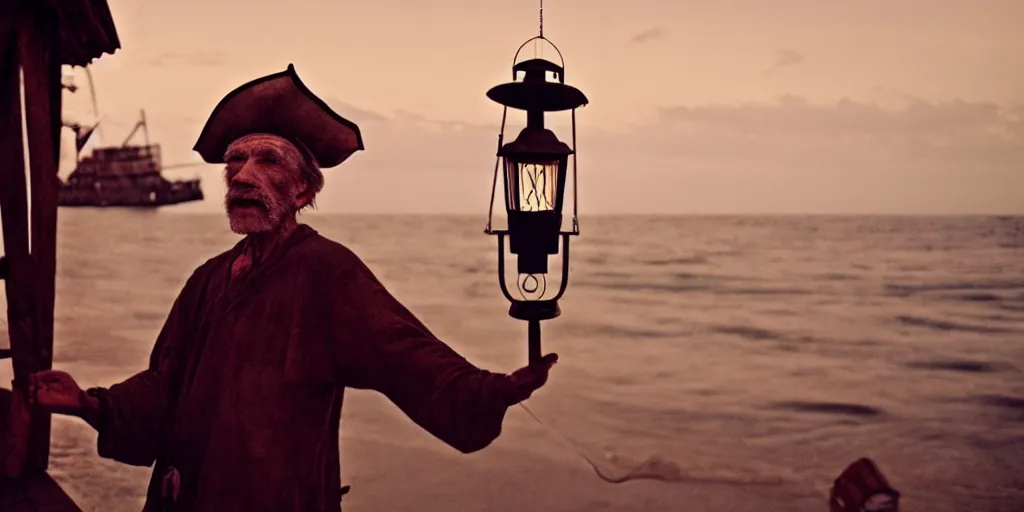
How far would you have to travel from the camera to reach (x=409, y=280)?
25125mm

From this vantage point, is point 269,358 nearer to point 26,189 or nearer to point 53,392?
point 53,392

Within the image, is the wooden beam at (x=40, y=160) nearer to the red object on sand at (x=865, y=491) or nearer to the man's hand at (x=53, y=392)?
the man's hand at (x=53, y=392)

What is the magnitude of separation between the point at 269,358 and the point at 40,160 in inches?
45.4

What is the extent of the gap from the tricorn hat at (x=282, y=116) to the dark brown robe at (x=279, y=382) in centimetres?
25

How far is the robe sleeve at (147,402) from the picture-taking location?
222 cm

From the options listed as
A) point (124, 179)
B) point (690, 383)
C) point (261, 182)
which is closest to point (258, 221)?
point (261, 182)

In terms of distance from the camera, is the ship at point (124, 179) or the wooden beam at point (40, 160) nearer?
the wooden beam at point (40, 160)

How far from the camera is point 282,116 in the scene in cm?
223

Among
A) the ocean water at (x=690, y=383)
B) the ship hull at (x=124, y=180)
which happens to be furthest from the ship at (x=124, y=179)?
the ocean water at (x=690, y=383)

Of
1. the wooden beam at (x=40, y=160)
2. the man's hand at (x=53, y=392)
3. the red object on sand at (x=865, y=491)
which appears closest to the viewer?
the red object on sand at (x=865, y=491)

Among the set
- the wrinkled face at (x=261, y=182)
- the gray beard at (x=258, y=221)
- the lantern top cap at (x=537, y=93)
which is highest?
the lantern top cap at (x=537, y=93)

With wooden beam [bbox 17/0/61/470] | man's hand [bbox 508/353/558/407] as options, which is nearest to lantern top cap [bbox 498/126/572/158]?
man's hand [bbox 508/353/558/407]

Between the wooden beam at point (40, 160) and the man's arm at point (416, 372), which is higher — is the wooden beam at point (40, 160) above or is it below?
above

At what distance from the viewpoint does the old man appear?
2.12 m
